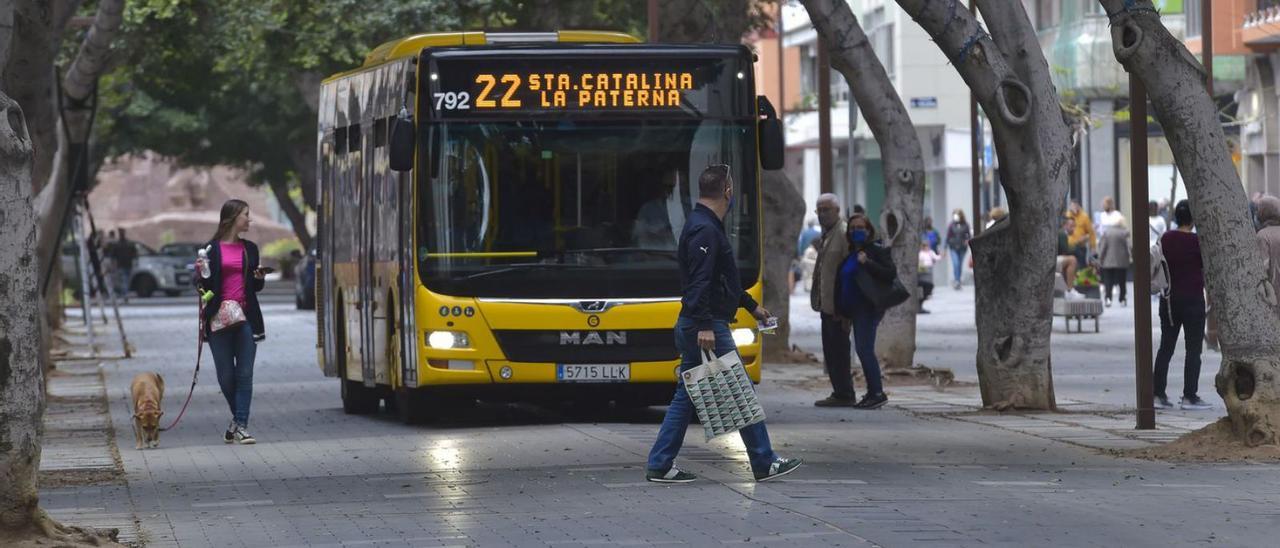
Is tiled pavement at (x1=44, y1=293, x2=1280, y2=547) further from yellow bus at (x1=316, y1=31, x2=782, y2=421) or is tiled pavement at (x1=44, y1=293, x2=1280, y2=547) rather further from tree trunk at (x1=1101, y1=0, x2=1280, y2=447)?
tree trunk at (x1=1101, y1=0, x2=1280, y2=447)

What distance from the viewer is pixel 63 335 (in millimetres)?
38438

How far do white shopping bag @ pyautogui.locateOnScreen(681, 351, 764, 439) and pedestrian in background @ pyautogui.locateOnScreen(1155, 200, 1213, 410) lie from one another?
278 inches

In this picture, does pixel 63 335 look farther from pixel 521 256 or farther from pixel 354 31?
pixel 521 256

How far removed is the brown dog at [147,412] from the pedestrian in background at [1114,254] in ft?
80.7

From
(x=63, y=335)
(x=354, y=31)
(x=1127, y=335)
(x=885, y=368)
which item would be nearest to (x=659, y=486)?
(x=885, y=368)

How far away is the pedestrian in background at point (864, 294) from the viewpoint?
61.7 ft

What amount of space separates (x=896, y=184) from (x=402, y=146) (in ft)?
23.6

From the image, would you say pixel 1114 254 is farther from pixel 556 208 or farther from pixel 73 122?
pixel 556 208

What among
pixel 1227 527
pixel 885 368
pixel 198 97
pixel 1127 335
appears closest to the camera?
pixel 1227 527

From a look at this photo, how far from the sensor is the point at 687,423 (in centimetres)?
1216

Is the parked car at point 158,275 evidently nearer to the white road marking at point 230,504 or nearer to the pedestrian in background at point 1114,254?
the pedestrian in background at point 1114,254

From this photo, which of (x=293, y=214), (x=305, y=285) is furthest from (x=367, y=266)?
(x=293, y=214)

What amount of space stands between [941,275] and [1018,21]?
40.7 m

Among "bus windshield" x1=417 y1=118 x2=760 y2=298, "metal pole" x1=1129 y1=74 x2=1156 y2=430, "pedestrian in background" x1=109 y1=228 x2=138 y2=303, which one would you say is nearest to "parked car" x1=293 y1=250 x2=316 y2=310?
"pedestrian in background" x1=109 y1=228 x2=138 y2=303
